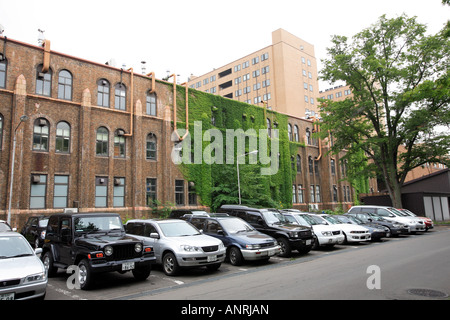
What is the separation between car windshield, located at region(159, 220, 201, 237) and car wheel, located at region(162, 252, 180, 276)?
772 mm

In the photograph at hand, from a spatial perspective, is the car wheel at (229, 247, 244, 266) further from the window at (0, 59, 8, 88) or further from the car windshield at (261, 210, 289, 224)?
the window at (0, 59, 8, 88)

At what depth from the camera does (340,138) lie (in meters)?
31.8

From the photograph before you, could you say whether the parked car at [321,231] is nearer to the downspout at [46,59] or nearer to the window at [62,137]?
the window at [62,137]

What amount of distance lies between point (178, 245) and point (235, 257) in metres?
2.57

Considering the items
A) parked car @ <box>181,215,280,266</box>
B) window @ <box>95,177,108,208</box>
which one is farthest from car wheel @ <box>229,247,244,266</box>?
window @ <box>95,177,108,208</box>

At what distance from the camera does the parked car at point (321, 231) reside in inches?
594

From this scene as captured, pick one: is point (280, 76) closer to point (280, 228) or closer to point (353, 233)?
point (353, 233)

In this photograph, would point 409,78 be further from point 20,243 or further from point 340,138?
point 20,243

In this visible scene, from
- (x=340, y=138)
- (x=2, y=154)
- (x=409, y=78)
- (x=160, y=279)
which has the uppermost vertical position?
(x=409, y=78)

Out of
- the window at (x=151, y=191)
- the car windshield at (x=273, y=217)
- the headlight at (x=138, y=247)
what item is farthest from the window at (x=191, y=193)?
the headlight at (x=138, y=247)

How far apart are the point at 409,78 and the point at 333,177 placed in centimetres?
2152

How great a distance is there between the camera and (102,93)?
1040 inches

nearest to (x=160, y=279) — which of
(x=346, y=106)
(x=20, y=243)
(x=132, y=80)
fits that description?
(x=20, y=243)
